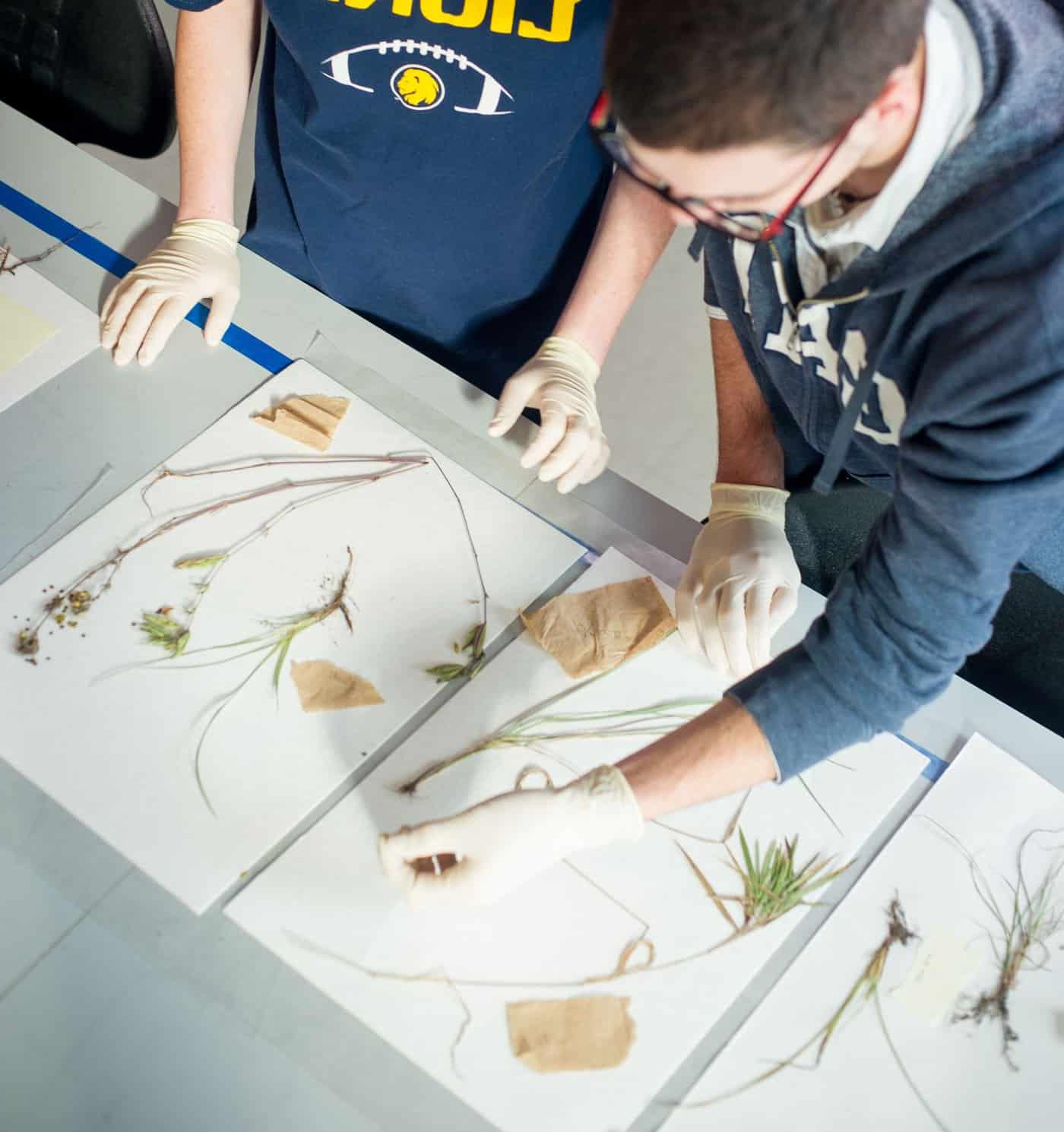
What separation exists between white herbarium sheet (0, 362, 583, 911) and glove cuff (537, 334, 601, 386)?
21cm

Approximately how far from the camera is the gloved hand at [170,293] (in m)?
1.27

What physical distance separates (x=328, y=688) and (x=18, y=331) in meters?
0.64

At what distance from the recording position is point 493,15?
1.20m

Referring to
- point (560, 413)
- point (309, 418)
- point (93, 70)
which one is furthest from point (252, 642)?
point (93, 70)

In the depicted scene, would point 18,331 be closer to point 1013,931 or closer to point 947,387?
point 947,387

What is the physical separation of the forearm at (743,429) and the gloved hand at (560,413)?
0.16 m

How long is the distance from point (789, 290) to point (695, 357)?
5.46ft

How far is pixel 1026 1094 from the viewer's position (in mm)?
866

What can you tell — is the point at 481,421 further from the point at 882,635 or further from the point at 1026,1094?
the point at 1026,1094

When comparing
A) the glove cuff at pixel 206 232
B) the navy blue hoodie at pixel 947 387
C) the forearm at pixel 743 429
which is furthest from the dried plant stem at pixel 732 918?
the glove cuff at pixel 206 232

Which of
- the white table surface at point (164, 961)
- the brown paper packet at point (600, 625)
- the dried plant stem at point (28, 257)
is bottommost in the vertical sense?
the white table surface at point (164, 961)

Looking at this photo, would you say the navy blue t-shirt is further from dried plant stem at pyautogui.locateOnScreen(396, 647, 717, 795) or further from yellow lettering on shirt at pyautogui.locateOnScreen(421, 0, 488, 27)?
dried plant stem at pyautogui.locateOnScreen(396, 647, 717, 795)

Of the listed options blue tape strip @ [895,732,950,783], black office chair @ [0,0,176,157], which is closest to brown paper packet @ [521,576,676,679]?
blue tape strip @ [895,732,950,783]

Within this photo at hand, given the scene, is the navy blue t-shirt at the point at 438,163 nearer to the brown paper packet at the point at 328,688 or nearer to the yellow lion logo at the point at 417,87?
the yellow lion logo at the point at 417,87
